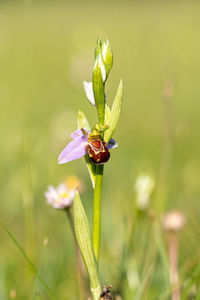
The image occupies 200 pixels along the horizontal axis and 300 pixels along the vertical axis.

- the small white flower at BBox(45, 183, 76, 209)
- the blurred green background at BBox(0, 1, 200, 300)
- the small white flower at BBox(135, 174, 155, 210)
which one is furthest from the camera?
the small white flower at BBox(135, 174, 155, 210)

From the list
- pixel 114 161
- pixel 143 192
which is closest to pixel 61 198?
pixel 143 192

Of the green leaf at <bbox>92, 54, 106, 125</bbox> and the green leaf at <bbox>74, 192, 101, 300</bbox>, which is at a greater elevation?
the green leaf at <bbox>92, 54, 106, 125</bbox>

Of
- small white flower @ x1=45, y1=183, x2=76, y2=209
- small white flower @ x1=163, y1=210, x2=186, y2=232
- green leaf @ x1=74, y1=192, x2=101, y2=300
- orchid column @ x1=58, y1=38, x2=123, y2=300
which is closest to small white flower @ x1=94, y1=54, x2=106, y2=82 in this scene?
orchid column @ x1=58, y1=38, x2=123, y2=300

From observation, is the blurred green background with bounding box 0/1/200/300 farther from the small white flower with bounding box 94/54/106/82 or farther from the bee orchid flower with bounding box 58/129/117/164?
the small white flower with bounding box 94/54/106/82

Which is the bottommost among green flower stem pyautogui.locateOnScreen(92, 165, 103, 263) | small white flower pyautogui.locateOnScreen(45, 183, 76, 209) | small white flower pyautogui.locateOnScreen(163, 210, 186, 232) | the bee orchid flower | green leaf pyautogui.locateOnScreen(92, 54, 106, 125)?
small white flower pyautogui.locateOnScreen(163, 210, 186, 232)

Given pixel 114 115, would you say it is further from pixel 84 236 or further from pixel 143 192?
pixel 143 192

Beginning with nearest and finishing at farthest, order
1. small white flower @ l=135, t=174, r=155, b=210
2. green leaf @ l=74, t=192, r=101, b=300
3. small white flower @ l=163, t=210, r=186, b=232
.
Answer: green leaf @ l=74, t=192, r=101, b=300 → small white flower @ l=163, t=210, r=186, b=232 → small white flower @ l=135, t=174, r=155, b=210

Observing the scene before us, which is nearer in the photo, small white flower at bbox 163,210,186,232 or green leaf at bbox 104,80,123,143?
green leaf at bbox 104,80,123,143
